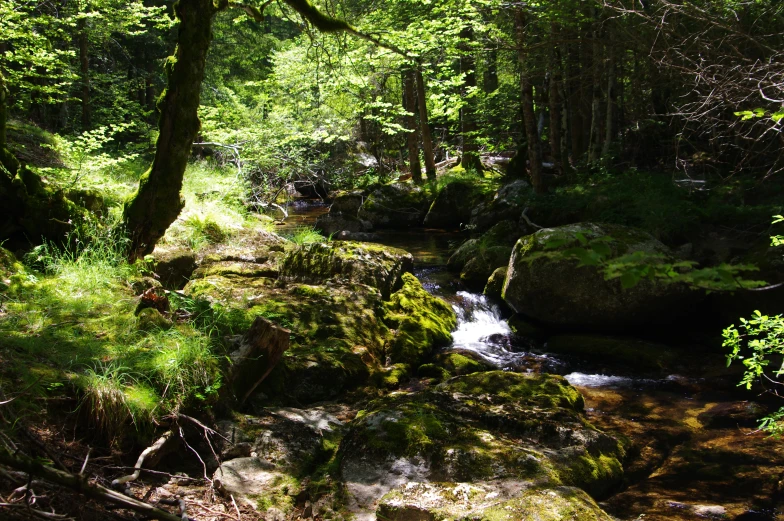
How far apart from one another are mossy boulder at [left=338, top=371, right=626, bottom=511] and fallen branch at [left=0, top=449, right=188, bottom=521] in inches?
63.4

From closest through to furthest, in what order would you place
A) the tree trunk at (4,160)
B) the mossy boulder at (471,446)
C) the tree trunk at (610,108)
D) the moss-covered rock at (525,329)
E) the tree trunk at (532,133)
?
1. the mossy boulder at (471,446)
2. the tree trunk at (4,160)
3. the moss-covered rock at (525,329)
4. the tree trunk at (610,108)
5. the tree trunk at (532,133)

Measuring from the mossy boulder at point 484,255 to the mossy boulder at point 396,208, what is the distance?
506 cm

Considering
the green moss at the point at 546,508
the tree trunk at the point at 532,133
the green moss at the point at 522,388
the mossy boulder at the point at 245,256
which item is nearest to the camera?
the green moss at the point at 546,508

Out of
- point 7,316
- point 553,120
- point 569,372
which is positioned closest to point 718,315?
point 569,372

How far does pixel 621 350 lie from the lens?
7.38m

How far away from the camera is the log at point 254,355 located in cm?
448

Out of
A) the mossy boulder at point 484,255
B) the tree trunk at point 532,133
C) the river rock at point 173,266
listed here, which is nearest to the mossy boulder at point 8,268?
the river rock at point 173,266

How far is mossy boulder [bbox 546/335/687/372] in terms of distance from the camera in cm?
713

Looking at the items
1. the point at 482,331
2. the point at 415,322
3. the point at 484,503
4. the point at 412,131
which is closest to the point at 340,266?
the point at 415,322

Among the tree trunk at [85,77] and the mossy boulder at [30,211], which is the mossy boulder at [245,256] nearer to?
the mossy boulder at [30,211]

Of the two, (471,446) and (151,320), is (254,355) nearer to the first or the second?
(151,320)

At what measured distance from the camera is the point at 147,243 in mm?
6219

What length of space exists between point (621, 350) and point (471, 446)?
437 centimetres

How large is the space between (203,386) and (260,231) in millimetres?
5597
